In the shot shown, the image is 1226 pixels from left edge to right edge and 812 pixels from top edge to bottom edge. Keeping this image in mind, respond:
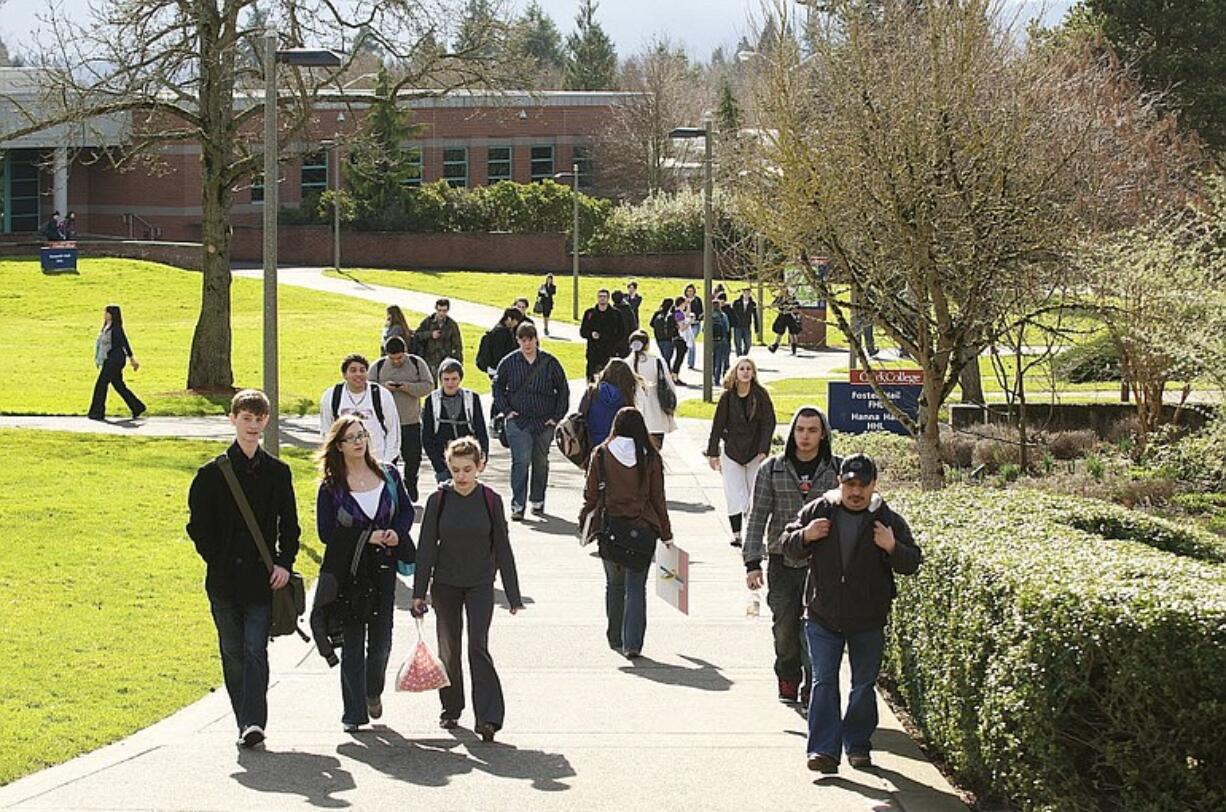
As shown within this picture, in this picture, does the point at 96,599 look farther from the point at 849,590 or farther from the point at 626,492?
the point at 849,590

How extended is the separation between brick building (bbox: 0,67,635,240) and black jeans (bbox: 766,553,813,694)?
A: 49425 millimetres

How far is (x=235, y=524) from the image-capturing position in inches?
350

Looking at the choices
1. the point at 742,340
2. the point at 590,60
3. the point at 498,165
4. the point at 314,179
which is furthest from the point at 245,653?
the point at 590,60

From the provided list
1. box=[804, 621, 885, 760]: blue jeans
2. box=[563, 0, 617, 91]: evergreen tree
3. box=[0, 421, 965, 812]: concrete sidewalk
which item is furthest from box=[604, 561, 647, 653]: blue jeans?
box=[563, 0, 617, 91]: evergreen tree

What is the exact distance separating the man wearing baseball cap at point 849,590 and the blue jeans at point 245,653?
2617mm

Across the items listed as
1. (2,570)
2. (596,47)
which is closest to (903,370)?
(2,570)

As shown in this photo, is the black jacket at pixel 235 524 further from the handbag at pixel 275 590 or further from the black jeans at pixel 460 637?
the black jeans at pixel 460 637

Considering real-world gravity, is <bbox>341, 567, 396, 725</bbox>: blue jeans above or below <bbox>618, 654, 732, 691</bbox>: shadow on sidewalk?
above

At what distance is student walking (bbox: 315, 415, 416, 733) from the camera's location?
9.33 m

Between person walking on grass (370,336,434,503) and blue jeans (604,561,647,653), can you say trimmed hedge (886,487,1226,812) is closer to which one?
blue jeans (604,561,647,653)

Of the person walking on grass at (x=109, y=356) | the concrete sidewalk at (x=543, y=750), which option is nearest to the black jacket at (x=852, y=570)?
the concrete sidewalk at (x=543, y=750)

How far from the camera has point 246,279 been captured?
57.1 metres

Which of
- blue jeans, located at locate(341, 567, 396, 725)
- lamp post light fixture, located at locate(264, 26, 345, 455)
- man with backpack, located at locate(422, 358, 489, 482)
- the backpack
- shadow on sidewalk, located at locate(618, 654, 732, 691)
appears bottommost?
shadow on sidewalk, located at locate(618, 654, 732, 691)

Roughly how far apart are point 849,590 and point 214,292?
74.6ft
